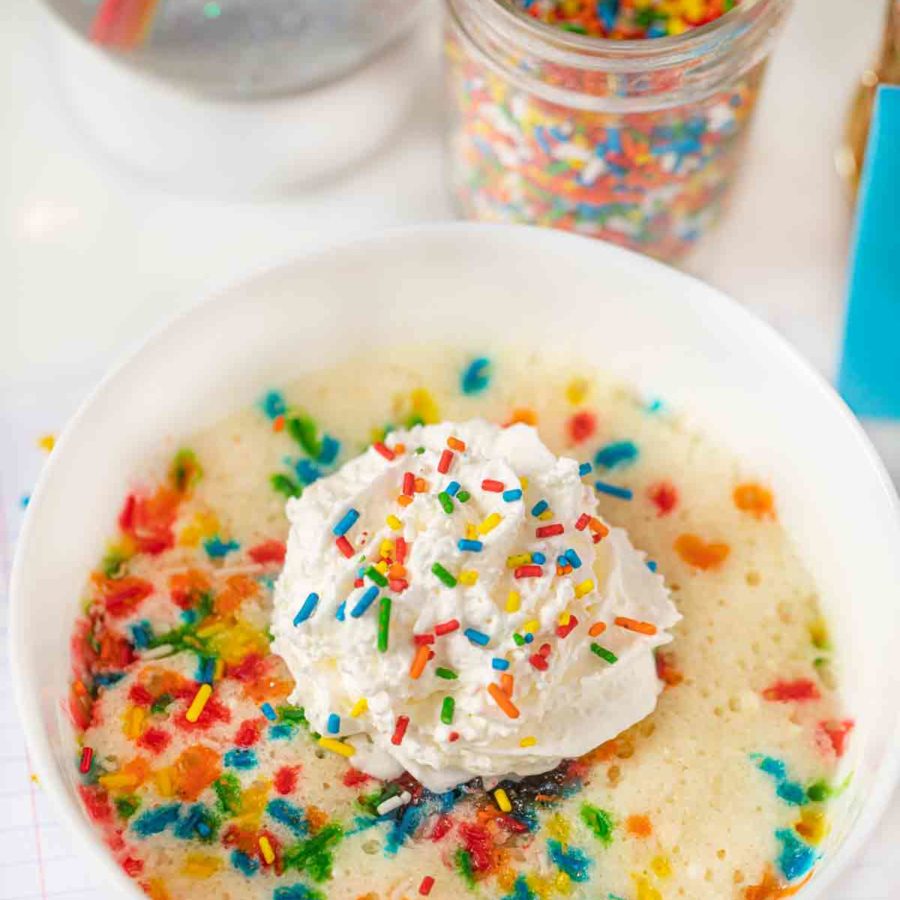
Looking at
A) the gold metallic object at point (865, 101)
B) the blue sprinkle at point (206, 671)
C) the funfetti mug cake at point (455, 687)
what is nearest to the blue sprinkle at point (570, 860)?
the funfetti mug cake at point (455, 687)

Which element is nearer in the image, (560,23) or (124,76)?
(560,23)

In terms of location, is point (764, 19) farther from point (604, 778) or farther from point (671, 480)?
point (604, 778)

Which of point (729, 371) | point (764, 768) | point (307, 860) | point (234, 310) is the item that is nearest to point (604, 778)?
point (764, 768)

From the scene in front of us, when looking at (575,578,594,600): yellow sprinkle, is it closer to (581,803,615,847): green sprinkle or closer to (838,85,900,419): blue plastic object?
(581,803,615,847): green sprinkle

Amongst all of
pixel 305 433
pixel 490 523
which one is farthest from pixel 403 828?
pixel 305 433

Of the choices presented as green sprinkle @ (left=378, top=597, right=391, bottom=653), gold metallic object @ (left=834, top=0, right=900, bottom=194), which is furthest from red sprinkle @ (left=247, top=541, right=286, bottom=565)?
gold metallic object @ (left=834, top=0, right=900, bottom=194)

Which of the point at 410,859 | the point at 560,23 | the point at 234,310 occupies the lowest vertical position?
the point at 410,859

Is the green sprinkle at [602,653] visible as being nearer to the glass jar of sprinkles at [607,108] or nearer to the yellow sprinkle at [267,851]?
the yellow sprinkle at [267,851]
